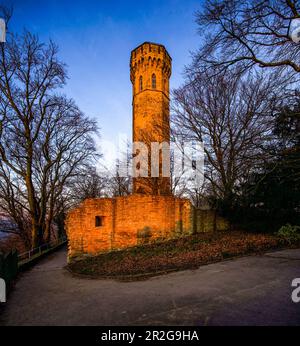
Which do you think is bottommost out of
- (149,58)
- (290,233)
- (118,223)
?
(290,233)

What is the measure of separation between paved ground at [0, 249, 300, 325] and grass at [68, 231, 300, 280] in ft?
1.94

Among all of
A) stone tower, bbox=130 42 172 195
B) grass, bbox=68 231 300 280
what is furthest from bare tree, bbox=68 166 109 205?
grass, bbox=68 231 300 280

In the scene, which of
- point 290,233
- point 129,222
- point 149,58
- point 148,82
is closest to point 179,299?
point 129,222

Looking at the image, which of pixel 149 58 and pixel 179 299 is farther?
pixel 149 58

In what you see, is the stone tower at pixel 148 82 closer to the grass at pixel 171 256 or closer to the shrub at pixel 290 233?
the grass at pixel 171 256

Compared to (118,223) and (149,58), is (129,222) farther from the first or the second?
(149,58)

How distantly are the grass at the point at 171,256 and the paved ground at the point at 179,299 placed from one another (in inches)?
23.3

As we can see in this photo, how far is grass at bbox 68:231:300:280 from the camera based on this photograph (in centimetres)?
725

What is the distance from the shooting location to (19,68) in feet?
48.0

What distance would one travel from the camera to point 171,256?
8.37m

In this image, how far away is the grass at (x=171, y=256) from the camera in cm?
725

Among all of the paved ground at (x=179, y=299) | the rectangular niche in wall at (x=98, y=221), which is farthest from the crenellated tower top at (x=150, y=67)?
the paved ground at (x=179, y=299)

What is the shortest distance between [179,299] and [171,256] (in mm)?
3859

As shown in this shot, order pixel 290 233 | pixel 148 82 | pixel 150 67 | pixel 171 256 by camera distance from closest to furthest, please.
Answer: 1. pixel 171 256
2. pixel 290 233
3. pixel 148 82
4. pixel 150 67
